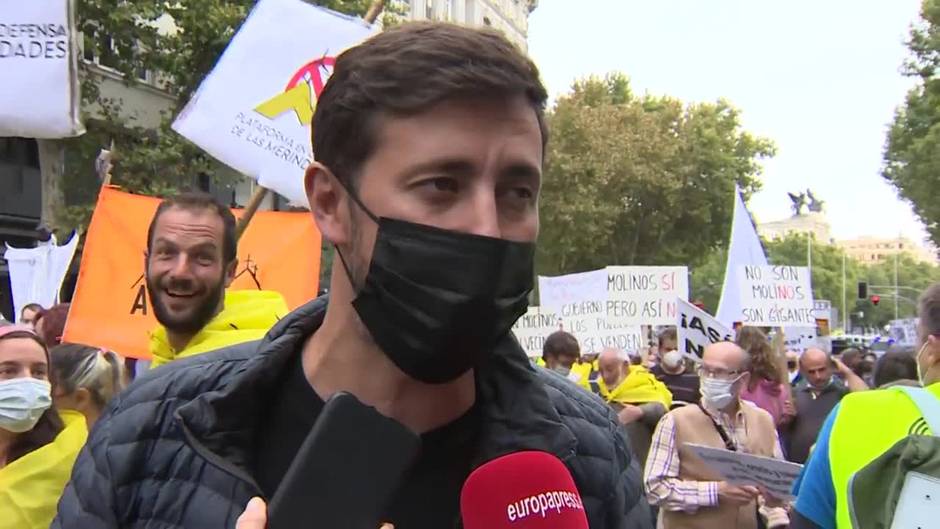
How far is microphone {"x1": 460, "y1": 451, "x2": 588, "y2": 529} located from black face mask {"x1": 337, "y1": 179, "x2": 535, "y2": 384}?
186 millimetres

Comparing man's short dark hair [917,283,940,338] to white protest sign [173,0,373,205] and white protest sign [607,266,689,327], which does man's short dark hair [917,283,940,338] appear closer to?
white protest sign [173,0,373,205]

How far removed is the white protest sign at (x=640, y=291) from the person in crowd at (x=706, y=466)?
597cm

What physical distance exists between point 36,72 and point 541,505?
4450 millimetres

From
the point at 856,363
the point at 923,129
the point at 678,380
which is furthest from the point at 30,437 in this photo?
the point at 923,129

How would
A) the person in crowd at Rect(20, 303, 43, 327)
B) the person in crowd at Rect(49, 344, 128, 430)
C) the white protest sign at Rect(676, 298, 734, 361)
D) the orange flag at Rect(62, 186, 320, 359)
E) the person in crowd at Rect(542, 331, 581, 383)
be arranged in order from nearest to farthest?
the person in crowd at Rect(49, 344, 128, 430), the orange flag at Rect(62, 186, 320, 359), the person in crowd at Rect(20, 303, 43, 327), the person in crowd at Rect(542, 331, 581, 383), the white protest sign at Rect(676, 298, 734, 361)

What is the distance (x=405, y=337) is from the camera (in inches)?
59.7

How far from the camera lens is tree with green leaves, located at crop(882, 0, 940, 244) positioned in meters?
22.8

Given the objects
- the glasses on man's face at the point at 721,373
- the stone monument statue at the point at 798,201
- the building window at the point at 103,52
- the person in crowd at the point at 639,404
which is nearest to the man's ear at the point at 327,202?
the glasses on man's face at the point at 721,373

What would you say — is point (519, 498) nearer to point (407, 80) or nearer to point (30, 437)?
point (407, 80)

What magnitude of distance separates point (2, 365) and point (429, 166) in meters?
2.50

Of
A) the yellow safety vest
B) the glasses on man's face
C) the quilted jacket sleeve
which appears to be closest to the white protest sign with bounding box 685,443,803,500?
the glasses on man's face

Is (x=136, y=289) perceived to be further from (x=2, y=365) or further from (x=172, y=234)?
(x=172, y=234)

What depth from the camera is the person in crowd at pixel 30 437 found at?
10.2 feet

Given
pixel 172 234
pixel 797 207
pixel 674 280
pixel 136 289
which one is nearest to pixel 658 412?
pixel 136 289
